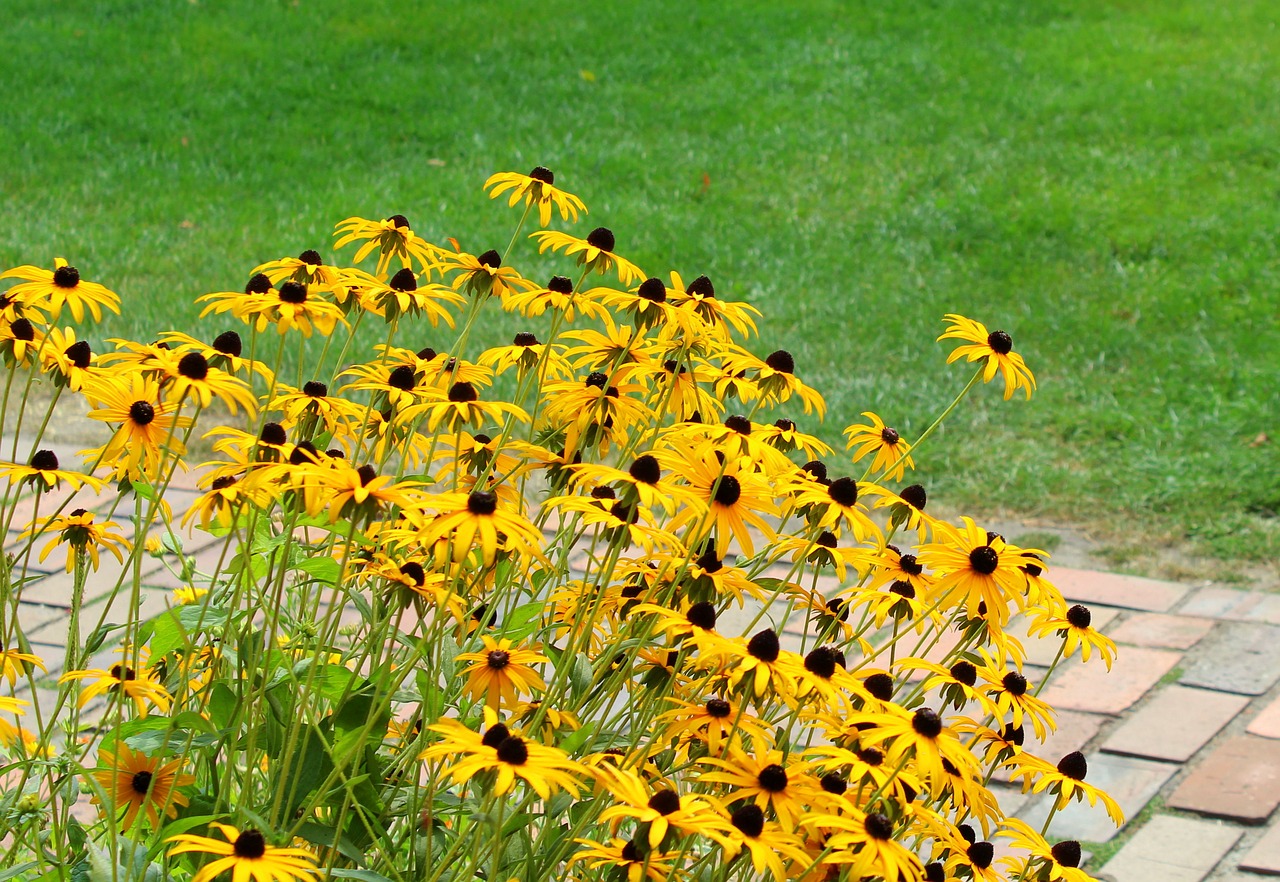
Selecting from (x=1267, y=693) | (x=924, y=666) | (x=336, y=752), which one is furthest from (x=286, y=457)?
(x=1267, y=693)

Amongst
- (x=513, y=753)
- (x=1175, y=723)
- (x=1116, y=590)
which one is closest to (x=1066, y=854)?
(x=513, y=753)

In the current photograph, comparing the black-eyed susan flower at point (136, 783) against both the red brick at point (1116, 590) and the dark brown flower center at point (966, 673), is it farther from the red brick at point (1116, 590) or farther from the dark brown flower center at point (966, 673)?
the red brick at point (1116, 590)

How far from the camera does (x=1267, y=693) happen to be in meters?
3.67

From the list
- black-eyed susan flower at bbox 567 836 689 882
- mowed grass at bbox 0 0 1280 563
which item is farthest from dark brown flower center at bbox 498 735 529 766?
mowed grass at bbox 0 0 1280 563

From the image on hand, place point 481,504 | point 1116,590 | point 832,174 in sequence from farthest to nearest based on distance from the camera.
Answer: point 832,174 < point 1116,590 < point 481,504

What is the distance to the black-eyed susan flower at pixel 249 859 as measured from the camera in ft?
4.57

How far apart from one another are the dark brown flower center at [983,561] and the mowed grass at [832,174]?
288 cm

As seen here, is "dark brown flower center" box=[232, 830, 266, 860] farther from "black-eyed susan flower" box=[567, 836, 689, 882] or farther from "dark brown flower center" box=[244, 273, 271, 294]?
"dark brown flower center" box=[244, 273, 271, 294]

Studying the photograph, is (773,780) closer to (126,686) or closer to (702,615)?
(702,615)

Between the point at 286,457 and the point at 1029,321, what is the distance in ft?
15.9

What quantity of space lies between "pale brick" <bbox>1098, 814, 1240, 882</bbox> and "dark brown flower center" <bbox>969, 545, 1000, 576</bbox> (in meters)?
1.41

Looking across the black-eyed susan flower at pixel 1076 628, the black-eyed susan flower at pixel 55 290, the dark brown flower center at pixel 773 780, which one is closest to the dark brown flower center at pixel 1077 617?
the black-eyed susan flower at pixel 1076 628

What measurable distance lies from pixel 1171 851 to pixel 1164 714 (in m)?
0.57

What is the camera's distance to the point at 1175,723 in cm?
352
